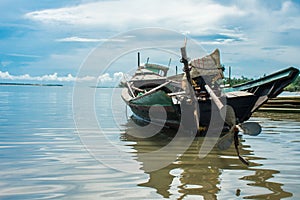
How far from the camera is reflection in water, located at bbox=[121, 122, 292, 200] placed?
5.94 m

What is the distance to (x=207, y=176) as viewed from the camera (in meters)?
7.05

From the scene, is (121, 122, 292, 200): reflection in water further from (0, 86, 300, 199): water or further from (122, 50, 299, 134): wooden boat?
(122, 50, 299, 134): wooden boat

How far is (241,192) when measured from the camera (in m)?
5.92

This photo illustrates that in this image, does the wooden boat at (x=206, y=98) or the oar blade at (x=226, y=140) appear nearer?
the oar blade at (x=226, y=140)

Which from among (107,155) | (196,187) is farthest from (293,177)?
(107,155)

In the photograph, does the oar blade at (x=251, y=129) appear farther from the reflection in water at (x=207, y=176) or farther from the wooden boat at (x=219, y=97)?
the wooden boat at (x=219, y=97)

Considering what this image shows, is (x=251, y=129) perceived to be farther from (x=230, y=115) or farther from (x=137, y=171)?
(x=137, y=171)

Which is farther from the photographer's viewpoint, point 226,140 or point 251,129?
point 226,140

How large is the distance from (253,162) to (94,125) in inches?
331

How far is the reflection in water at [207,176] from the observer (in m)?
5.94

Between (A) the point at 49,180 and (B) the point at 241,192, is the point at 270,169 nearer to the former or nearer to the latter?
(B) the point at 241,192

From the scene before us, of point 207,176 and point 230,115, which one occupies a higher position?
point 230,115

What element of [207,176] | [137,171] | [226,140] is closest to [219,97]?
[226,140]

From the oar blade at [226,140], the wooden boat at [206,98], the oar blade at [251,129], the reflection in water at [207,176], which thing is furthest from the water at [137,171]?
the oar blade at [251,129]
